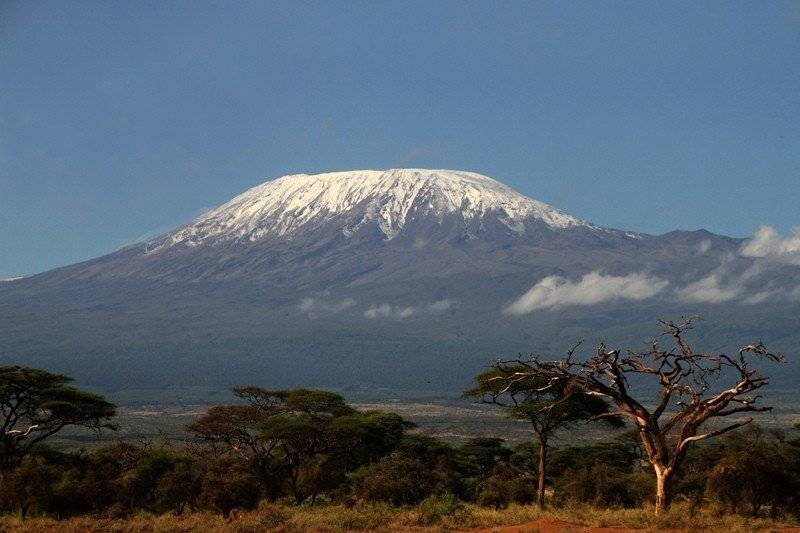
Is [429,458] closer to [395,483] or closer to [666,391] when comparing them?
[395,483]

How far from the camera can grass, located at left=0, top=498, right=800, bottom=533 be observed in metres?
19.4

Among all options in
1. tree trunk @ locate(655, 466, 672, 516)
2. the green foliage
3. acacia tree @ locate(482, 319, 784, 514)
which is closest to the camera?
acacia tree @ locate(482, 319, 784, 514)

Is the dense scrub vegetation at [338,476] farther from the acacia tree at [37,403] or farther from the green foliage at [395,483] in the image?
the acacia tree at [37,403]

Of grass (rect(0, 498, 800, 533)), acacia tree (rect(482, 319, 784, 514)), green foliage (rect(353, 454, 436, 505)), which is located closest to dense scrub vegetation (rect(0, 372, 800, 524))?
green foliage (rect(353, 454, 436, 505))

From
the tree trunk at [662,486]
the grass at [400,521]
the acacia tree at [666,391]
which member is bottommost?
the grass at [400,521]

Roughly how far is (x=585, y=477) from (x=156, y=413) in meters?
92.0

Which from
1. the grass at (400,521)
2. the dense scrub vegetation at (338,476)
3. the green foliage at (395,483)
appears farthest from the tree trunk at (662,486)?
the green foliage at (395,483)

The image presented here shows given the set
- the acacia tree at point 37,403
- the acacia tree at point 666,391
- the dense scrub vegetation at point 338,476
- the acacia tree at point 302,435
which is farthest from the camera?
the acacia tree at point 302,435

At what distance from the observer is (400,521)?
20859 millimetres

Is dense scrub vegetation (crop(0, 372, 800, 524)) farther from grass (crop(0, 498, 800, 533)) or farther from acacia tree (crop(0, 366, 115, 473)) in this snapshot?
acacia tree (crop(0, 366, 115, 473))

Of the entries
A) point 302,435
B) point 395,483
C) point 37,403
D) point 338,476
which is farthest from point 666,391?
point 37,403

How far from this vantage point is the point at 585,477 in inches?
1104

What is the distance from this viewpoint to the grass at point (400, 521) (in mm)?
19375

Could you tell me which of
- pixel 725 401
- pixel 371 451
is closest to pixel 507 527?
pixel 725 401
